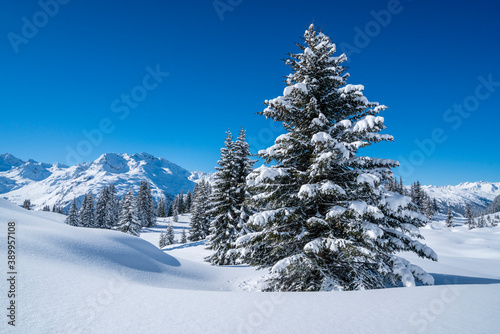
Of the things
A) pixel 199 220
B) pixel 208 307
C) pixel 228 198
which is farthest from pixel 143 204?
pixel 208 307

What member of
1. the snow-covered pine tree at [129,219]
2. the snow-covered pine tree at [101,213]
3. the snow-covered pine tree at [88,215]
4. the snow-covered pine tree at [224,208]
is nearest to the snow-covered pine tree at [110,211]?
the snow-covered pine tree at [101,213]

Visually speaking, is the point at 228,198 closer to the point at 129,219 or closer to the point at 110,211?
the point at 129,219

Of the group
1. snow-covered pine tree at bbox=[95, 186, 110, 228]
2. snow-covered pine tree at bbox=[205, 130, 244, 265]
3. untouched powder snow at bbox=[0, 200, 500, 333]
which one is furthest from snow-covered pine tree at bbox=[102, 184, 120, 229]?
untouched powder snow at bbox=[0, 200, 500, 333]

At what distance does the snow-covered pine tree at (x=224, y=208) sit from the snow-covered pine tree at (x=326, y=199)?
1171 centimetres

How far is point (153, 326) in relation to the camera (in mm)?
2898

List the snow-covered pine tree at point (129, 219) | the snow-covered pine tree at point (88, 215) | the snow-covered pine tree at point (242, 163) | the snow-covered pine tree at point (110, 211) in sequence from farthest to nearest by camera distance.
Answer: the snow-covered pine tree at point (110, 211), the snow-covered pine tree at point (88, 215), the snow-covered pine tree at point (129, 219), the snow-covered pine tree at point (242, 163)

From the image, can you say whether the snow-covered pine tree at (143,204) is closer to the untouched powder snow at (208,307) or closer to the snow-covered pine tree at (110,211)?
the snow-covered pine tree at (110,211)

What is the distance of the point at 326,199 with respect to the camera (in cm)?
764

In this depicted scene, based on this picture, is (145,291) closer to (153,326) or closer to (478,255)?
(153,326)

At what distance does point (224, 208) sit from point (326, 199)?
13.5m

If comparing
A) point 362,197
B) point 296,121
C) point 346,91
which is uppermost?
point 346,91

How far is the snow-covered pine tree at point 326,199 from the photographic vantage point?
6.51m

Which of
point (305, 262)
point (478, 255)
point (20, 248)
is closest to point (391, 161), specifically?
point (305, 262)

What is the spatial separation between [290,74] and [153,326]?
8680 millimetres
